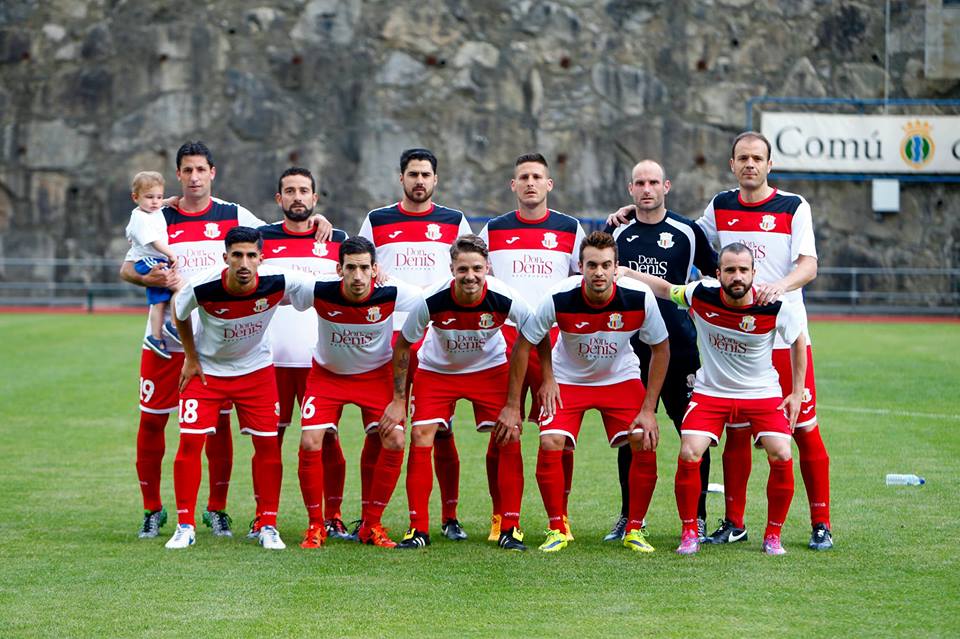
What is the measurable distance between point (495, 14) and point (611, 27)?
2.16m

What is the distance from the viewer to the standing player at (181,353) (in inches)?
279

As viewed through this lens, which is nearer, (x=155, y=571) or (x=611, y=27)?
(x=155, y=571)

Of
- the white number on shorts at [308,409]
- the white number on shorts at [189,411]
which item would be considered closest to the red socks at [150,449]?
the white number on shorts at [189,411]

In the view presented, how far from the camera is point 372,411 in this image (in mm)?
6867

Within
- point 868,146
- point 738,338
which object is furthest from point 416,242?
point 868,146

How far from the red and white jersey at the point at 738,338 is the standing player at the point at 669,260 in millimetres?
481

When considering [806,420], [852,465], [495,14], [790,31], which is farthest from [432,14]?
[806,420]

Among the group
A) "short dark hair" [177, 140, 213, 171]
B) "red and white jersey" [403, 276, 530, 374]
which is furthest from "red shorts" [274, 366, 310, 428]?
"short dark hair" [177, 140, 213, 171]

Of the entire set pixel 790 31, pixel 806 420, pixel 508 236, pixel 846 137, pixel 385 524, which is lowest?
pixel 385 524

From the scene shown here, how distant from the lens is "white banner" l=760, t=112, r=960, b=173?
78.4 ft

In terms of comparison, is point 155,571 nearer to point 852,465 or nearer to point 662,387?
point 662,387

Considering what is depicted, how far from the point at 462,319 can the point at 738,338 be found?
4.57 feet

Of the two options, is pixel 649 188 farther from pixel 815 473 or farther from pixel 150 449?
pixel 150 449

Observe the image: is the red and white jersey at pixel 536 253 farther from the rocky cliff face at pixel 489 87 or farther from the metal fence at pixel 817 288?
the metal fence at pixel 817 288
